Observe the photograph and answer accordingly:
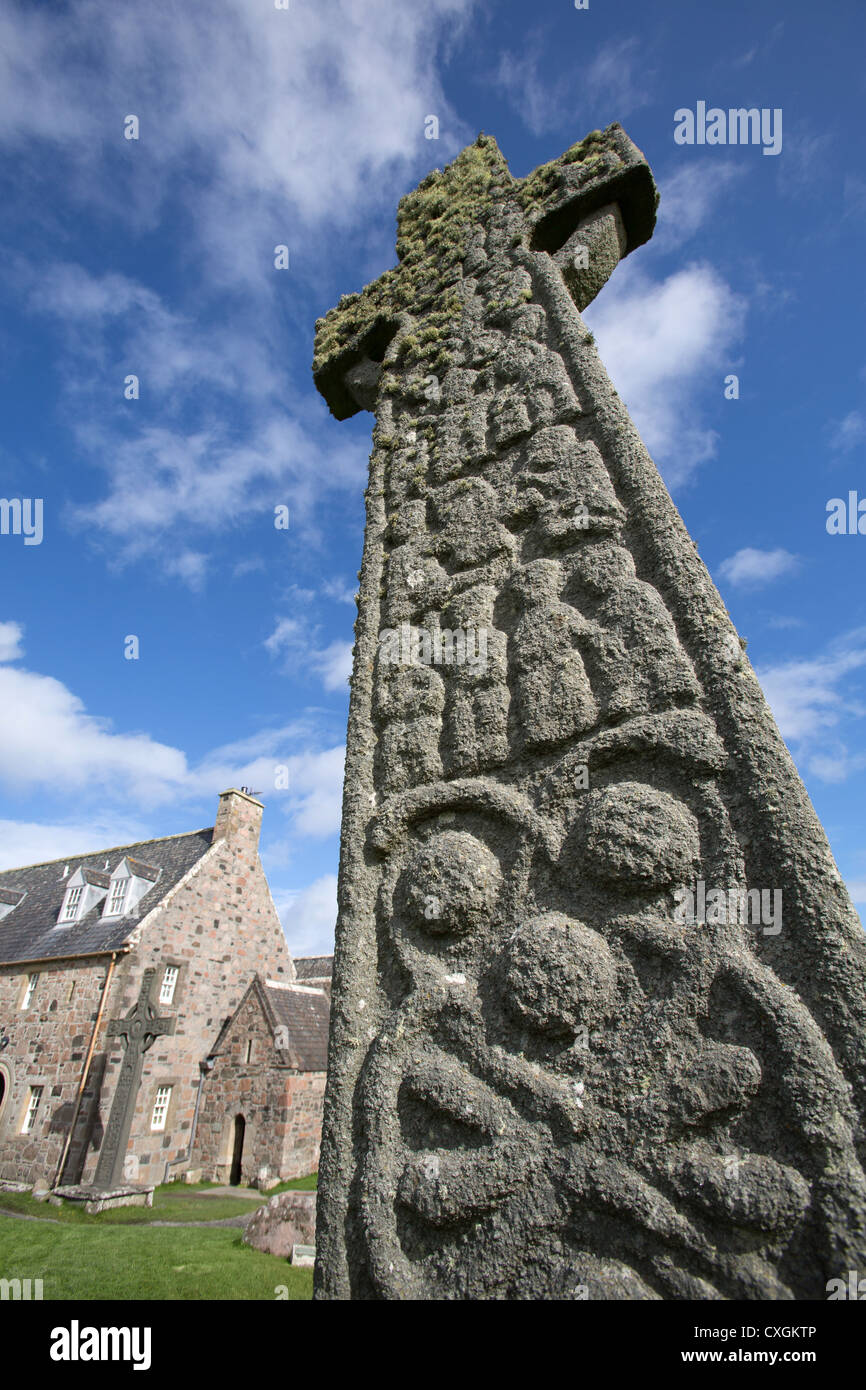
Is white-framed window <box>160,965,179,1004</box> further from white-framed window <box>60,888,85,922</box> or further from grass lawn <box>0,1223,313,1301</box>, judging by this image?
grass lawn <box>0,1223,313,1301</box>

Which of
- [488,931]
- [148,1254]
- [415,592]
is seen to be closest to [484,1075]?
[488,931]

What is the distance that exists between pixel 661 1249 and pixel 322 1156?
83 cm

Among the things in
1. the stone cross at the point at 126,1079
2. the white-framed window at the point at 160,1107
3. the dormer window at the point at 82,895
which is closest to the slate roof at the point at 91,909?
the dormer window at the point at 82,895

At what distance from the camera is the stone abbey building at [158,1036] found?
566 inches

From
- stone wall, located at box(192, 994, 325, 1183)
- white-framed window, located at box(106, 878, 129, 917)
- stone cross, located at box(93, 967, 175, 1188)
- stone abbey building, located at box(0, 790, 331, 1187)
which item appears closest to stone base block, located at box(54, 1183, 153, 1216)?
stone cross, located at box(93, 967, 175, 1188)

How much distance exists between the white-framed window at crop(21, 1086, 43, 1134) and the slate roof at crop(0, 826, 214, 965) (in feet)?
9.38

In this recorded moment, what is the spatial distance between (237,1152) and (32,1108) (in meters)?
4.74

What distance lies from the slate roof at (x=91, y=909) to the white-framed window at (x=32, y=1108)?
9.38 feet

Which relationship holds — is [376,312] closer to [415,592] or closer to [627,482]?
[415,592]

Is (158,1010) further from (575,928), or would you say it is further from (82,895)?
(575,928)

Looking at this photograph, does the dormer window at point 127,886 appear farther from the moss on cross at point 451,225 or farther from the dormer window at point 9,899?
the moss on cross at point 451,225

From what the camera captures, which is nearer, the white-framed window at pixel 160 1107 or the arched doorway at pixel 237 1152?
the white-framed window at pixel 160 1107
